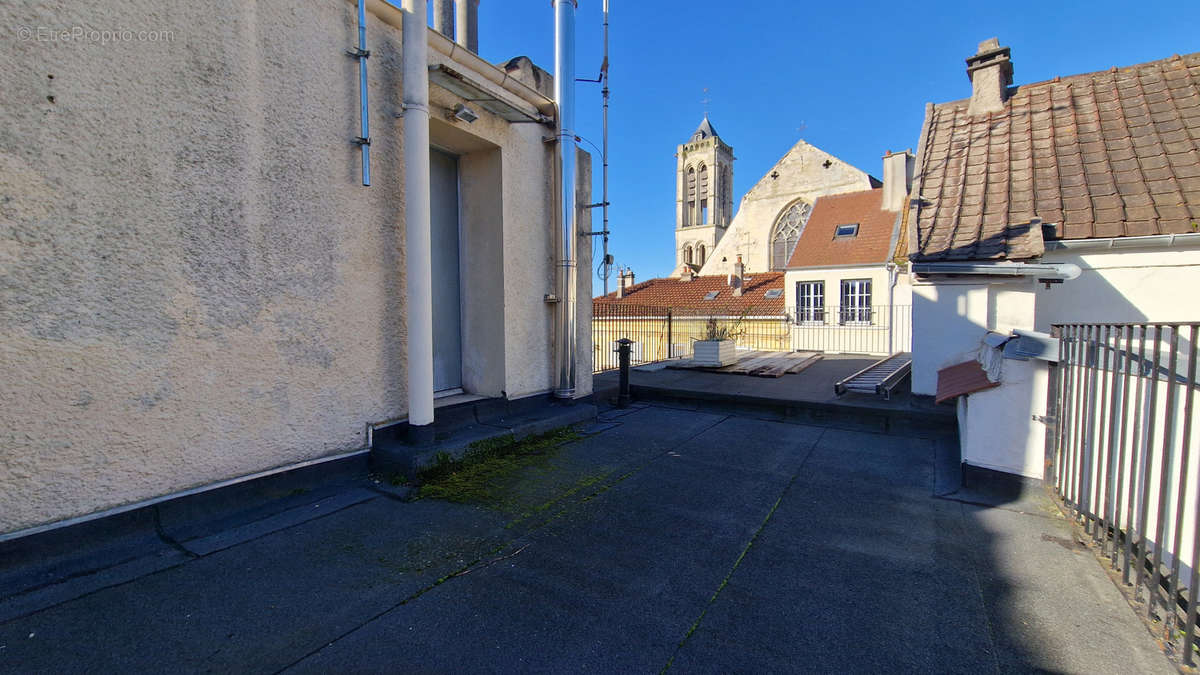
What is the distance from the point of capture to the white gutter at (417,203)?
3.98 m

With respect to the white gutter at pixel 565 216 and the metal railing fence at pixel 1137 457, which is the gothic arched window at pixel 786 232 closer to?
the white gutter at pixel 565 216

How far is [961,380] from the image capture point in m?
4.54

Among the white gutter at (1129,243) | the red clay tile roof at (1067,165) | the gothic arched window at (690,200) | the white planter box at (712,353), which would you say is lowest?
the white planter box at (712,353)

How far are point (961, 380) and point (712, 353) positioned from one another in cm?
511

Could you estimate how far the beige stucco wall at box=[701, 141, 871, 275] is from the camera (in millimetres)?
28016

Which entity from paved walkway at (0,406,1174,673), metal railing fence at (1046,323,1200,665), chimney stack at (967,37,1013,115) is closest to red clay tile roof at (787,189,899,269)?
chimney stack at (967,37,1013,115)

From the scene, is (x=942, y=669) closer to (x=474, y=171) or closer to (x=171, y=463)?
(x=171, y=463)

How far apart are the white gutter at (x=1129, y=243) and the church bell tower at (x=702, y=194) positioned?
38.8 m

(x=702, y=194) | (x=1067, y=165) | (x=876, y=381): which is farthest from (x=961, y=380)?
(x=702, y=194)

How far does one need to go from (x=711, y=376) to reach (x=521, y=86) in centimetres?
568

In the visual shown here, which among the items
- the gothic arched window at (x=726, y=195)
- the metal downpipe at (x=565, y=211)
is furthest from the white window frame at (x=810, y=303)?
the gothic arched window at (x=726, y=195)

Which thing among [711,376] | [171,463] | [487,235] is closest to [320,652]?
[171,463]

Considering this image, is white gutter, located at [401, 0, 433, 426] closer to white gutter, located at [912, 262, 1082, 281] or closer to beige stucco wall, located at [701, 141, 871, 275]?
white gutter, located at [912, 262, 1082, 281]

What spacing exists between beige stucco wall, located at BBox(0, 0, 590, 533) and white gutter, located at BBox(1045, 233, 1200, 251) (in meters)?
7.11
